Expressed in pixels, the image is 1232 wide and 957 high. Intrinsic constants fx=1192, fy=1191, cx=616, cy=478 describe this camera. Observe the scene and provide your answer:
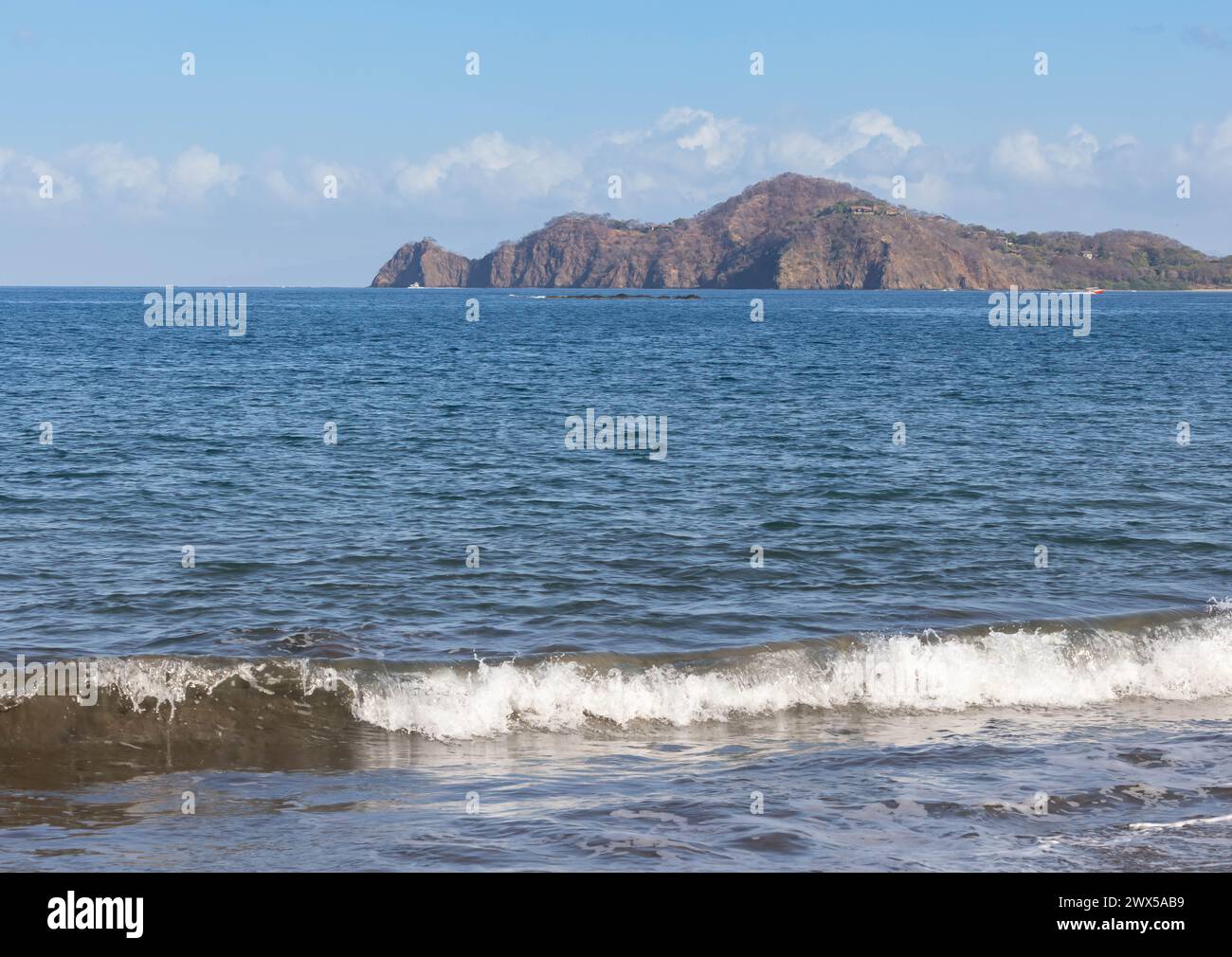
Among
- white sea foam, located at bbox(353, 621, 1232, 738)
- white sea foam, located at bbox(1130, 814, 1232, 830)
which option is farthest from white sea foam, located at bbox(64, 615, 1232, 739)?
white sea foam, located at bbox(1130, 814, 1232, 830)

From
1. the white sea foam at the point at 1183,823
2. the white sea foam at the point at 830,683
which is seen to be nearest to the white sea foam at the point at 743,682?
the white sea foam at the point at 830,683

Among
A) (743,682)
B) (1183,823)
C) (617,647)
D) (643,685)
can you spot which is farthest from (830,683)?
(1183,823)

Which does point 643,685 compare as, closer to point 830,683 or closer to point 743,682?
point 743,682

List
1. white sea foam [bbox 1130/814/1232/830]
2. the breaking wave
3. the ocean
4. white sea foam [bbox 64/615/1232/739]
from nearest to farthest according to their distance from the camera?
white sea foam [bbox 1130/814/1232/830] < the ocean < the breaking wave < white sea foam [bbox 64/615/1232/739]

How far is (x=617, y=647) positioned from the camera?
15.4 m

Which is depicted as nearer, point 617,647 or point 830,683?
point 830,683

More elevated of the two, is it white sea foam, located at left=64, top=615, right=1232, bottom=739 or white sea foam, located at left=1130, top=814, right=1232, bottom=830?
white sea foam, located at left=64, top=615, right=1232, bottom=739

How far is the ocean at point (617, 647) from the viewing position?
1005 centimetres

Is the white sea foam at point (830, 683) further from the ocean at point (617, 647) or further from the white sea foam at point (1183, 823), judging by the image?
the white sea foam at point (1183, 823)

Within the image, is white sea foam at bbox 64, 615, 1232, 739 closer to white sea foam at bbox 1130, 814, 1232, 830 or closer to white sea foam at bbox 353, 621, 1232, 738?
white sea foam at bbox 353, 621, 1232, 738

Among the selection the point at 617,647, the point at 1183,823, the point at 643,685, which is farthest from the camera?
the point at 617,647

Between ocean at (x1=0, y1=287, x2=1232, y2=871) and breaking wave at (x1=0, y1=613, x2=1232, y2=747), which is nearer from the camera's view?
ocean at (x1=0, y1=287, x2=1232, y2=871)

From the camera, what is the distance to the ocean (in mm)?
10047

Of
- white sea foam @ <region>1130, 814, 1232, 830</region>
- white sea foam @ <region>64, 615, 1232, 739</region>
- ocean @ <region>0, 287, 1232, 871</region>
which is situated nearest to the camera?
white sea foam @ <region>1130, 814, 1232, 830</region>
